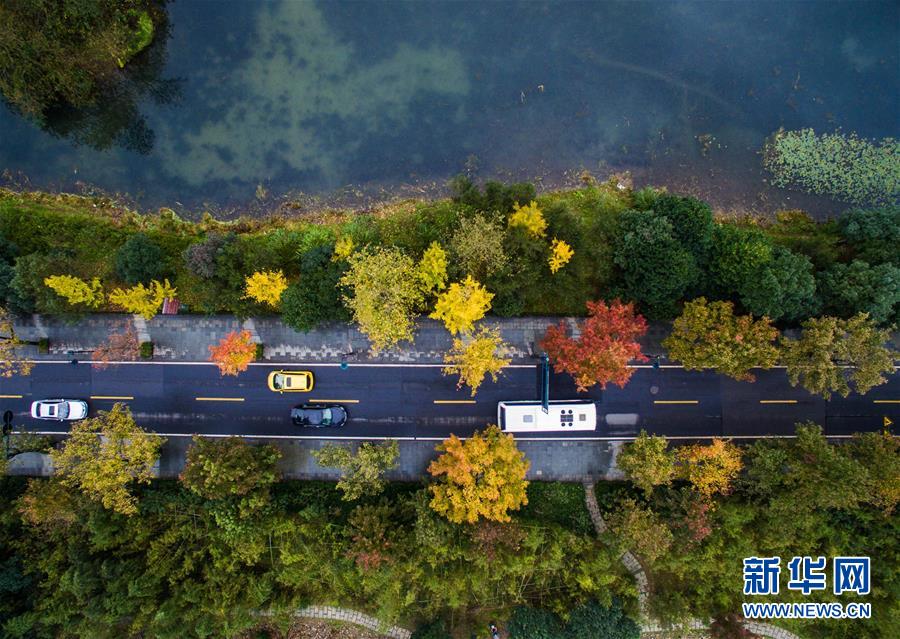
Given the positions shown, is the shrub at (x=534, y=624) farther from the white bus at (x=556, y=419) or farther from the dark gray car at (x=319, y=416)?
the dark gray car at (x=319, y=416)

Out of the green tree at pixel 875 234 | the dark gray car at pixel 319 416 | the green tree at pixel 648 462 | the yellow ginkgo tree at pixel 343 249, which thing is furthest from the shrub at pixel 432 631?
the green tree at pixel 875 234

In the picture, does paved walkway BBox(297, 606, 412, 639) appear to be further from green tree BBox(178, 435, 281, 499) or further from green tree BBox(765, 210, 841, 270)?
green tree BBox(765, 210, 841, 270)

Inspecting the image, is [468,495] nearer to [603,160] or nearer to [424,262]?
[424,262]

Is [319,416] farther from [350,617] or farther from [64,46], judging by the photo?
[64,46]

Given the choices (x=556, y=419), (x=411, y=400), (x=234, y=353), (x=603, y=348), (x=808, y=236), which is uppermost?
(x=808, y=236)

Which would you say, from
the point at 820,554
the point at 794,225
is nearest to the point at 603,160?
the point at 794,225

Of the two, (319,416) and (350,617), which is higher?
(319,416)

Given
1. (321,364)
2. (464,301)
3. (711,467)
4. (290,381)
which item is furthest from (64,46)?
(711,467)
